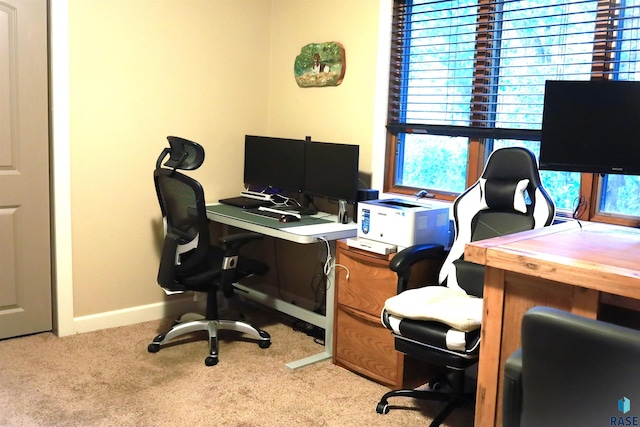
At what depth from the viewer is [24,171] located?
3338mm

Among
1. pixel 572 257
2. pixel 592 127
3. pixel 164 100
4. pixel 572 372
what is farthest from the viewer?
pixel 164 100

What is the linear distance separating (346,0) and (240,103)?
97cm

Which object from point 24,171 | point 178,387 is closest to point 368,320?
point 178,387

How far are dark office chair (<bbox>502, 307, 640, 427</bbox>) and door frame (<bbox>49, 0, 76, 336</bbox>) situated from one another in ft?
9.16

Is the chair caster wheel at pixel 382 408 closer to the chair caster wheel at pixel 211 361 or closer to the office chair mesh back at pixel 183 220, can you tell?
the chair caster wheel at pixel 211 361

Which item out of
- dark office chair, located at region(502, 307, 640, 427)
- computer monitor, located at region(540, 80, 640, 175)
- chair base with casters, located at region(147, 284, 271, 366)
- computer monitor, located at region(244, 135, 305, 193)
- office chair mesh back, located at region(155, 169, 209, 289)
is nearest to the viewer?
dark office chair, located at region(502, 307, 640, 427)

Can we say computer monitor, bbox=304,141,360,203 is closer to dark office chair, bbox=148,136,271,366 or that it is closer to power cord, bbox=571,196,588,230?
dark office chair, bbox=148,136,271,366

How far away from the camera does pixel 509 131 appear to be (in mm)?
2979

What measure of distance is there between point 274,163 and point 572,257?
228cm

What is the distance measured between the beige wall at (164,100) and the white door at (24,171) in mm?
158

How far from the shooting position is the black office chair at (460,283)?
2350mm

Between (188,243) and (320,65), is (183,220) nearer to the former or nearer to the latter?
(188,243)

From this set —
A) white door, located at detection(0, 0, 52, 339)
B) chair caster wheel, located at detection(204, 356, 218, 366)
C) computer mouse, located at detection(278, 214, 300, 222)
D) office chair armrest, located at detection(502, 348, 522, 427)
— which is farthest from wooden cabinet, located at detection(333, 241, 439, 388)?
A: white door, located at detection(0, 0, 52, 339)

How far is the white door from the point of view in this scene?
3227mm
